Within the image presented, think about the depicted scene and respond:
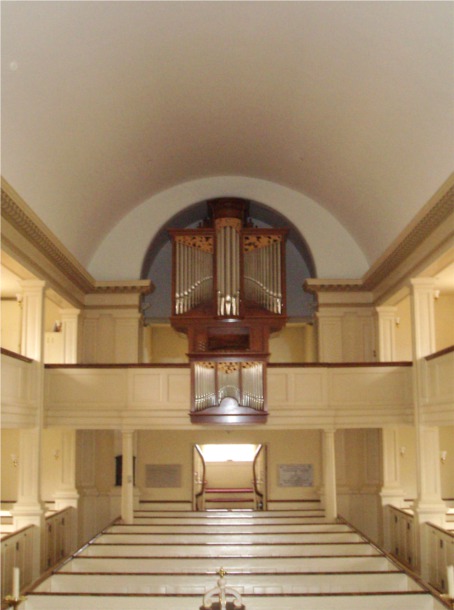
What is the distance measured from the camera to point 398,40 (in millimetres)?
10617

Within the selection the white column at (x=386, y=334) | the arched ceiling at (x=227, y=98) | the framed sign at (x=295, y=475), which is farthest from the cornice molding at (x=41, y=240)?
the white column at (x=386, y=334)

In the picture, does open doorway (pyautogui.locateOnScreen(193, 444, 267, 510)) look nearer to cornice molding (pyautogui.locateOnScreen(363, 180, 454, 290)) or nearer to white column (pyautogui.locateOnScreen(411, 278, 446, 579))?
cornice molding (pyautogui.locateOnScreen(363, 180, 454, 290))

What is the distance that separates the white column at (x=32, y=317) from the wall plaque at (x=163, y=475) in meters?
5.81

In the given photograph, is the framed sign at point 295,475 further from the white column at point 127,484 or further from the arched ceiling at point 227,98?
the arched ceiling at point 227,98

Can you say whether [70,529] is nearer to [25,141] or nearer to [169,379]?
[169,379]

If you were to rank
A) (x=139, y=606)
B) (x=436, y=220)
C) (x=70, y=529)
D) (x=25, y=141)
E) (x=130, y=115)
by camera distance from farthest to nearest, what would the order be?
(x=70, y=529) → (x=130, y=115) → (x=436, y=220) → (x=25, y=141) → (x=139, y=606)

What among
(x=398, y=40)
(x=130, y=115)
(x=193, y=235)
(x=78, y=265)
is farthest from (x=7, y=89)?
(x=193, y=235)

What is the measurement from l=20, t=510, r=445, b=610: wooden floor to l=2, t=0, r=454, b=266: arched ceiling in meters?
6.06

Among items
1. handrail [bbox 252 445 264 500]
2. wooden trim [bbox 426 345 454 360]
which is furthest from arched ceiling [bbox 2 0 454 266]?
handrail [bbox 252 445 264 500]

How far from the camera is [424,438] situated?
14.8m

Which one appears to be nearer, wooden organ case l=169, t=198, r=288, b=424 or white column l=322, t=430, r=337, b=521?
white column l=322, t=430, r=337, b=521

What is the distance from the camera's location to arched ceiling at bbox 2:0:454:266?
10.6 m

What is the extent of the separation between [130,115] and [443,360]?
712cm

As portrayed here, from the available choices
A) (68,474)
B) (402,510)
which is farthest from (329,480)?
(68,474)
